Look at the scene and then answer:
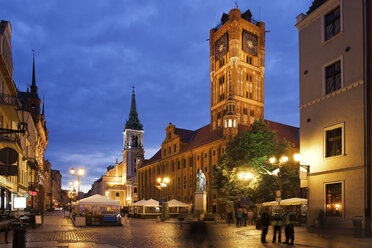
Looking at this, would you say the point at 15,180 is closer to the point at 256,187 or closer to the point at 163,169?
the point at 256,187

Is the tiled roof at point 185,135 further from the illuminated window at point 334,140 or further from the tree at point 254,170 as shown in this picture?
the illuminated window at point 334,140

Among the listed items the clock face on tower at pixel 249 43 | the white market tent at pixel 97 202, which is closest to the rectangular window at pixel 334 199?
the white market tent at pixel 97 202

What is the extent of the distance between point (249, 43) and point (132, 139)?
211 feet

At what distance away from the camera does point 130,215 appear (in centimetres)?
5553

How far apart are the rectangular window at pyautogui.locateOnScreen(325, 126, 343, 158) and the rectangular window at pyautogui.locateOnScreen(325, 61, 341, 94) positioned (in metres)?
2.37

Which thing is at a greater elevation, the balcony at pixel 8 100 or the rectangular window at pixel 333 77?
the rectangular window at pixel 333 77

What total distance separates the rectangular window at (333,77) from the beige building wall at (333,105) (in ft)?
0.71

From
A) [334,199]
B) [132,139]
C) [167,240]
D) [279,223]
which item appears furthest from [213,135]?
[132,139]

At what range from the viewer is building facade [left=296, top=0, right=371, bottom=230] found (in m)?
18.6

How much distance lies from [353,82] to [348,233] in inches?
302

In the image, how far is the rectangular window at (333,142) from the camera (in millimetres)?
20234

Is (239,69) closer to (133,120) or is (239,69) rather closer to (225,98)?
(225,98)

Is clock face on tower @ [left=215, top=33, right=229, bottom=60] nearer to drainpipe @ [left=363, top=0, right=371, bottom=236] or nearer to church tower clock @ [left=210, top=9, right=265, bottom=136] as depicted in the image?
church tower clock @ [left=210, top=9, right=265, bottom=136]

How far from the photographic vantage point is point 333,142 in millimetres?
20734
